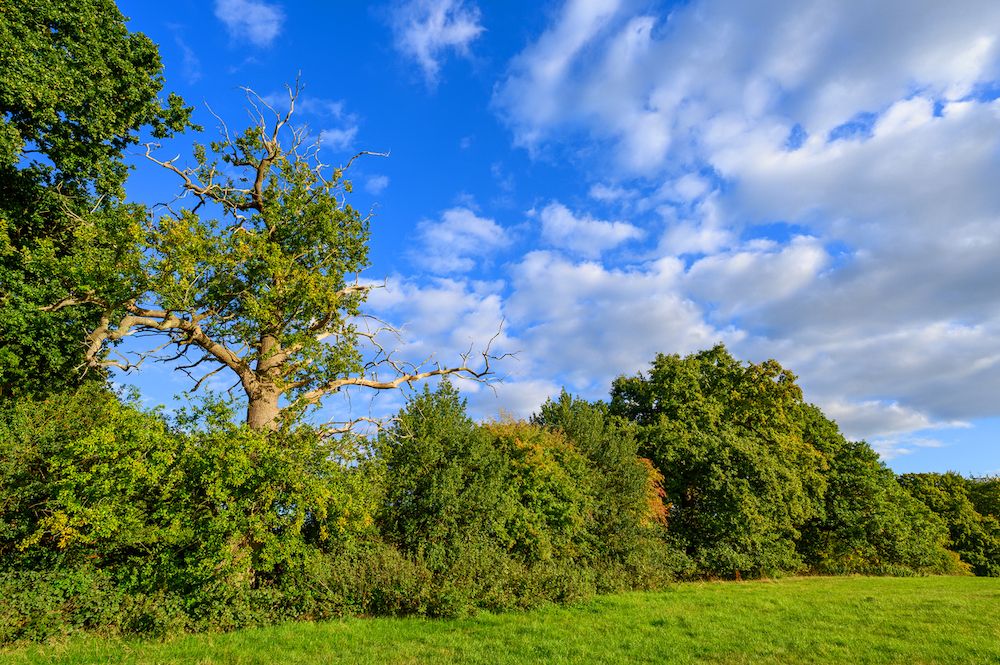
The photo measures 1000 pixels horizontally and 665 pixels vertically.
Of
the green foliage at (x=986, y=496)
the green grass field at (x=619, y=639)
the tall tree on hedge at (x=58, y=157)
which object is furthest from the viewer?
the green foliage at (x=986, y=496)

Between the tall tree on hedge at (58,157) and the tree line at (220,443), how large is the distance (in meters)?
0.07

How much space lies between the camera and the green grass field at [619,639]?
10.5 m

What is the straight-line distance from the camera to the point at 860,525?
1409 inches

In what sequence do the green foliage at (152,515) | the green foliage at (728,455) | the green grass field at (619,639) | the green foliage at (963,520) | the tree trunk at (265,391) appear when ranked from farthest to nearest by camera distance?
the green foliage at (963,520)
the green foliage at (728,455)
the tree trunk at (265,391)
the green foliage at (152,515)
the green grass field at (619,639)

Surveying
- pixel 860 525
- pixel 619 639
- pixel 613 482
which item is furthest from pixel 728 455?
pixel 619 639

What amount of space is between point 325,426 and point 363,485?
8.10 ft

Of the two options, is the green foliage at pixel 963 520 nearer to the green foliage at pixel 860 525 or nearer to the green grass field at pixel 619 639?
the green foliage at pixel 860 525

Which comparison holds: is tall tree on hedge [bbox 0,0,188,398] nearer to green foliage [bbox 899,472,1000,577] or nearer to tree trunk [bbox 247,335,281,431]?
tree trunk [bbox 247,335,281,431]

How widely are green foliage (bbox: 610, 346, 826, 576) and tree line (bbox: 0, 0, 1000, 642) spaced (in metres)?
4.49

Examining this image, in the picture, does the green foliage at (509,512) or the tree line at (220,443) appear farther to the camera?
the green foliage at (509,512)

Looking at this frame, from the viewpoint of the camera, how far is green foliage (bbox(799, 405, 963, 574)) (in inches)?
1414

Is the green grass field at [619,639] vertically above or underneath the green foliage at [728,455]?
underneath

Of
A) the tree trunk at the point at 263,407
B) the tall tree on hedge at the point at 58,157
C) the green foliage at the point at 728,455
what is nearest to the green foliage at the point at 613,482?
the green foliage at the point at 728,455

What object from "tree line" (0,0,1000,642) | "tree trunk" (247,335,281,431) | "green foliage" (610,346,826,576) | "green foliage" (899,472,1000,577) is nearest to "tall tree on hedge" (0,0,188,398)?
"tree line" (0,0,1000,642)
